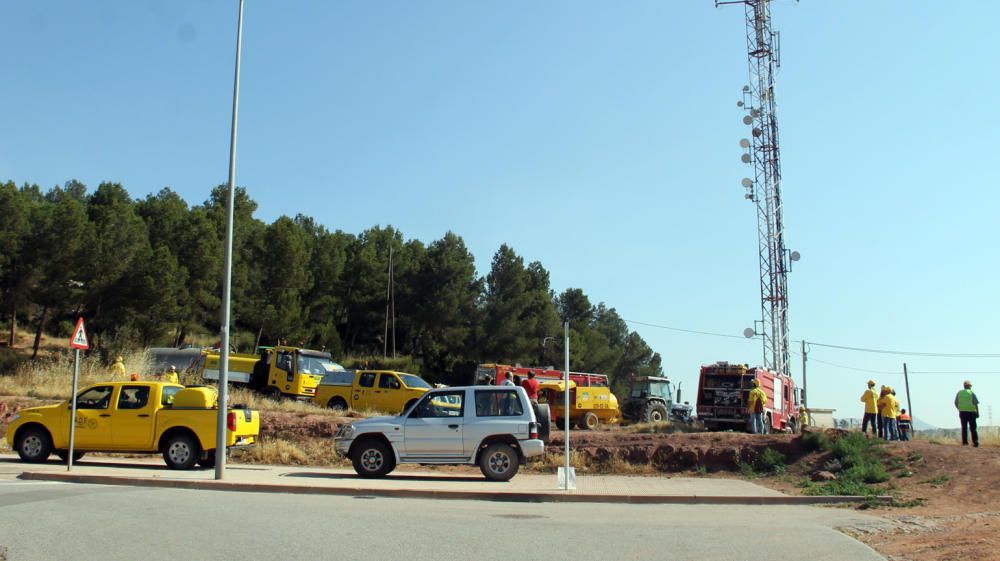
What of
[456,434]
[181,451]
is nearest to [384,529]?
[456,434]

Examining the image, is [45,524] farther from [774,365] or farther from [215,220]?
[215,220]

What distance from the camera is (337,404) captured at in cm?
2864

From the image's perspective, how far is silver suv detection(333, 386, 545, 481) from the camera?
16.4 m

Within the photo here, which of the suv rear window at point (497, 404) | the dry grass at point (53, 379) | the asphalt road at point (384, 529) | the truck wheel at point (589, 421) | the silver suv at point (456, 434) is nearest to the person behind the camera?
the asphalt road at point (384, 529)

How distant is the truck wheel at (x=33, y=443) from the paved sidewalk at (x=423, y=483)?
268 mm

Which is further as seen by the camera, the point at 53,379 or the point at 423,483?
the point at 53,379

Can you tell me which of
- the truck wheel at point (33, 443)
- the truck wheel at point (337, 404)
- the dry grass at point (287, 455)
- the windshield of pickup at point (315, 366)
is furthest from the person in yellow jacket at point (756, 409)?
the truck wheel at point (33, 443)

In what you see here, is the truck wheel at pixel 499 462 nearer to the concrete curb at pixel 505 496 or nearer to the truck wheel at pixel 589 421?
the concrete curb at pixel 505 496

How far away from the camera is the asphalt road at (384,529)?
8914 millimetres

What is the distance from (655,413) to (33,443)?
24.5 m

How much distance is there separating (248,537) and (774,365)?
116 feet

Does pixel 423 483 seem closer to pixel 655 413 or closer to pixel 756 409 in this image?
pixel 756 409

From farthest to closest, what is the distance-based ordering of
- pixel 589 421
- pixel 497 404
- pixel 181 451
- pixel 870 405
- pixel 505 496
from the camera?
pixel 589 421 → pixel 870 405 → pixel 181 451 → pixel 497 404 → pixel 505 496

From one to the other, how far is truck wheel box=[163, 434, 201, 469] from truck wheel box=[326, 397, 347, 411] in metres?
10.8
